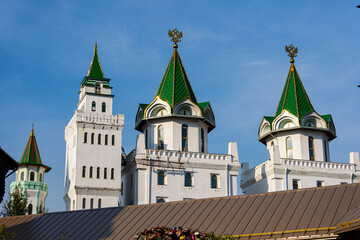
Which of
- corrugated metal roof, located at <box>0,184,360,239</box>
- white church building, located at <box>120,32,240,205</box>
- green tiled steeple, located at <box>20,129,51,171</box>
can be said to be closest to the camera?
corrugated metal roof, located at <box>0,184,360,239</box>

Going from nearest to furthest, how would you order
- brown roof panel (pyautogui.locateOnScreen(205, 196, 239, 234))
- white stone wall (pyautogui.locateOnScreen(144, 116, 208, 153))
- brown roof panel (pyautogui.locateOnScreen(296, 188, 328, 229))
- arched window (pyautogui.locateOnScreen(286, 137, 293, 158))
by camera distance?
1. brown roof panel (pyautogui.locateOnScreen(296, 188, 328, 229))
2. brown roof panel (pyautogui.locateOnScreen(205, 196, 239, 234))
3. white stone wall (pyautogui.locateOnScreen(144, 116, 208, 153))
4. arched window (pyautogui.locateOnScreen(286, 137, 293, 158))

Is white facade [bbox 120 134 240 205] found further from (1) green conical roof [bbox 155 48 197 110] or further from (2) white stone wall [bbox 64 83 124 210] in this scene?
(1) green conical roof [bbox 155 48 197 110]

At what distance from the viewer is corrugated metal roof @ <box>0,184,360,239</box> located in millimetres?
28141

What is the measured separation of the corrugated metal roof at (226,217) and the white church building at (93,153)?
623 inches

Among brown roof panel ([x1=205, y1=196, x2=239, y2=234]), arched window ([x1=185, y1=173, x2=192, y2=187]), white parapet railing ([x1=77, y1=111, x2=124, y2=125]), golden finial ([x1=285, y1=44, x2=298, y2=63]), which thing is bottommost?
brown roof panel ([x1=205, y1=196, x2=239, y2=234])

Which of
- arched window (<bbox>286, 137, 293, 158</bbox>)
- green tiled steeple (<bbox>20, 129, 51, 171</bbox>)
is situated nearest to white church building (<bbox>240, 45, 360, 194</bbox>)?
arched window (<bbox>286, 137, 293, 158</bbox>)

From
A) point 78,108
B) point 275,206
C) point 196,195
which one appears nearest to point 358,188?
point 275,206

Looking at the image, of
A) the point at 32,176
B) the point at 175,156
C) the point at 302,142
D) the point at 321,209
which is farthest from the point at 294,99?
the point at 321,209

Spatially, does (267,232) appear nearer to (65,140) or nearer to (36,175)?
(65,140)

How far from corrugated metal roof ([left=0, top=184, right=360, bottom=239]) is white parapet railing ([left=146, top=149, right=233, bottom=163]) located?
1743 centimetres

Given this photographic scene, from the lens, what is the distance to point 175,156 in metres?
51.3

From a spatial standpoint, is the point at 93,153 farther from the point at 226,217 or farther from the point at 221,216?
the point at 226,217

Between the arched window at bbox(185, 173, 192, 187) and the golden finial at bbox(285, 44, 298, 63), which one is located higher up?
the golden finial at bbox(285, 44, 298, 63)

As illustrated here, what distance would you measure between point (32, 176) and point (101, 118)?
10708mm
